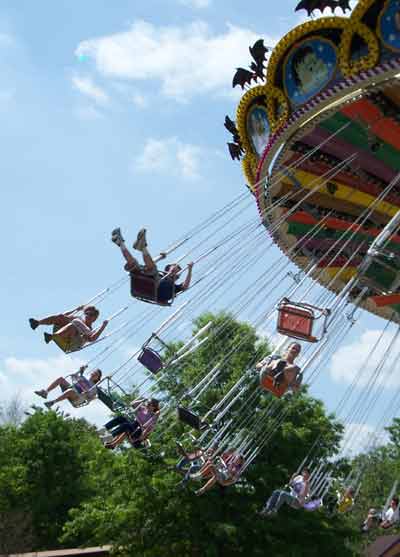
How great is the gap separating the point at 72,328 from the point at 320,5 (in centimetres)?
498

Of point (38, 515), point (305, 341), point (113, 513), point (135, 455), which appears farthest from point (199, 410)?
point (305, 341)

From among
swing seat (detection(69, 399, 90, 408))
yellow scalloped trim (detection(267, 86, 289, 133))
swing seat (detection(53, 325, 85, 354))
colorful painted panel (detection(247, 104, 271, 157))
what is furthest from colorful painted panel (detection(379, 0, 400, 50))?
swing seat (detection(69, 399, 90, 408))

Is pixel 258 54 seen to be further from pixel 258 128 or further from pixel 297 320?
pixel 297 320

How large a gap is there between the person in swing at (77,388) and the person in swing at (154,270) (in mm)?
1451

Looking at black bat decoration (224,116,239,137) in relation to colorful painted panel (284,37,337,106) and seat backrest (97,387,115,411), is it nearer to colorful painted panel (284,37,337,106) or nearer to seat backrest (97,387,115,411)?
colorful painted panel (284,37,337,106)

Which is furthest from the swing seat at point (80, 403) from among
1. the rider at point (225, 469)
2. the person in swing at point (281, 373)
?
the person in swing at point (281, 373)

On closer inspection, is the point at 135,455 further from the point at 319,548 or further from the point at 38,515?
the point at 38,515

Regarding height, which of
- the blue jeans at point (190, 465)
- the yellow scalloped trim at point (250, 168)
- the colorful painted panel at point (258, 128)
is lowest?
the blue jeans at point (190, 465)

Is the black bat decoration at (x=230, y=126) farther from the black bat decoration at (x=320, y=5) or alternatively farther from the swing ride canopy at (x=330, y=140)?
the black bat decoration at (x=320, y=5)

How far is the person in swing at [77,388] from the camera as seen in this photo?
10.5m

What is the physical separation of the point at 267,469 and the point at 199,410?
248cm

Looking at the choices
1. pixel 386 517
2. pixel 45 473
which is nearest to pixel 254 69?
pixel 386 517

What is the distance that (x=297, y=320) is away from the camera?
30.7 feet

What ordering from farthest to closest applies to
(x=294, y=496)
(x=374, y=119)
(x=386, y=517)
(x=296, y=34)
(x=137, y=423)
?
1. (x=386, y=517)
2. (x=294, y=496)
3. (x=374, y=119)
4. (x=137, y=423)
5. (x=296, y=34)
